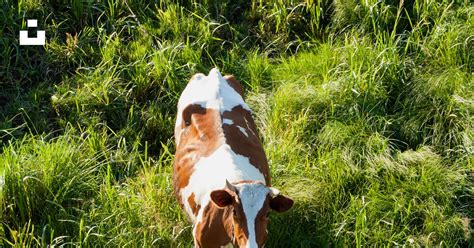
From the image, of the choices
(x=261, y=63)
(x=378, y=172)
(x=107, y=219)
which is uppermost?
(x=261, y=63)

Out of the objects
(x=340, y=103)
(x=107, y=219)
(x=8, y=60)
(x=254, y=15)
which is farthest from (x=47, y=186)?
(x=254, y=15)

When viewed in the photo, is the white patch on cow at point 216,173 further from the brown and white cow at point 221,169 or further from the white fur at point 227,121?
the white fur at point 227,121

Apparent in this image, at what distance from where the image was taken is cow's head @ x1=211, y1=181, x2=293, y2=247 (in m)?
4.11

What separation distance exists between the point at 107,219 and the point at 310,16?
291 cm

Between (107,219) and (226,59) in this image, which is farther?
(226,59)

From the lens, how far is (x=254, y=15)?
7270mm

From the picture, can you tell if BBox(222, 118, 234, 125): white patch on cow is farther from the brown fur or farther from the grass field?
the grass field

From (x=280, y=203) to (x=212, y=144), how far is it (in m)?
0.93

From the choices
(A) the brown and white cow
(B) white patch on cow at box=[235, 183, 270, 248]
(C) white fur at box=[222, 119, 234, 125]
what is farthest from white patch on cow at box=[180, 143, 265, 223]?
(B) white patch on cow at box=[235, 183, 270, 248]

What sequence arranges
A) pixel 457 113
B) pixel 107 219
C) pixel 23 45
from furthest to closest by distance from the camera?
pixel 23 45 < pixel 457 113 < pixel 107 219

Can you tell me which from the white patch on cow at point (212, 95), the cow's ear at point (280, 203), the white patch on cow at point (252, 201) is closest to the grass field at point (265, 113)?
the white patch on cow at point (212, 95)

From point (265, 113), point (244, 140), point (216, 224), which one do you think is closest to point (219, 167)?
point (244, 140)

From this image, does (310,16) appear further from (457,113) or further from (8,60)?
(8,60)

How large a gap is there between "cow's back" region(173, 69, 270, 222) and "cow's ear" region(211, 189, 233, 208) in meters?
0.40
